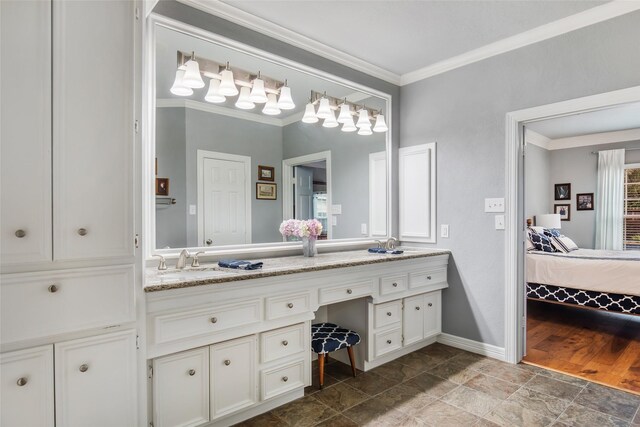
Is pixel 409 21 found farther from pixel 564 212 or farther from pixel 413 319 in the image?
pixel 564 212

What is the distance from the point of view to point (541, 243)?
4.83 meters

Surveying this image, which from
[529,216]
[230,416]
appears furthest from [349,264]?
[529,216]

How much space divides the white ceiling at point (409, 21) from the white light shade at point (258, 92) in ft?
1.48

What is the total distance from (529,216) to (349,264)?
512 cm

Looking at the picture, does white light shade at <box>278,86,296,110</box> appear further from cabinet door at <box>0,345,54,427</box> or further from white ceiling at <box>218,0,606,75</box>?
cabinet door at <box>0,345,54,427</box>

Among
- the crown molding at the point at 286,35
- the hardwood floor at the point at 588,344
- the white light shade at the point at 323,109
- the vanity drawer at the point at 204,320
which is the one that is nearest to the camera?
the vanity drawer at the point at 204,320

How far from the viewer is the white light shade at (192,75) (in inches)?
87.7

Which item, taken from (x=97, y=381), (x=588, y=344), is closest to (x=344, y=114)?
(x=97, y=381)

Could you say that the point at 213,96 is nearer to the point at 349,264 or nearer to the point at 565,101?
the point at 349,264

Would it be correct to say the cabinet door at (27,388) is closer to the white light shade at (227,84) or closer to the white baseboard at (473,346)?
the white light shade at (227,84)

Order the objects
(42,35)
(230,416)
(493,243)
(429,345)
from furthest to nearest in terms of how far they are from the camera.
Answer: (429,345)
(493,243)
(230,416)
(42,35)

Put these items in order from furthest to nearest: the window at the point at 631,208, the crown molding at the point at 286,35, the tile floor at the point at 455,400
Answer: the window at the point at 631,208 < the crown molding at the point at 286,35 < the tile floor at the point at 455,400

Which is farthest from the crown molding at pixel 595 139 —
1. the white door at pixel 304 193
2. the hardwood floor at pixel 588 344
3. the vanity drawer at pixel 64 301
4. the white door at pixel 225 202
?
the vanity drawer at pixel 64 301

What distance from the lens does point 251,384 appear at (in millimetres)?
2010
